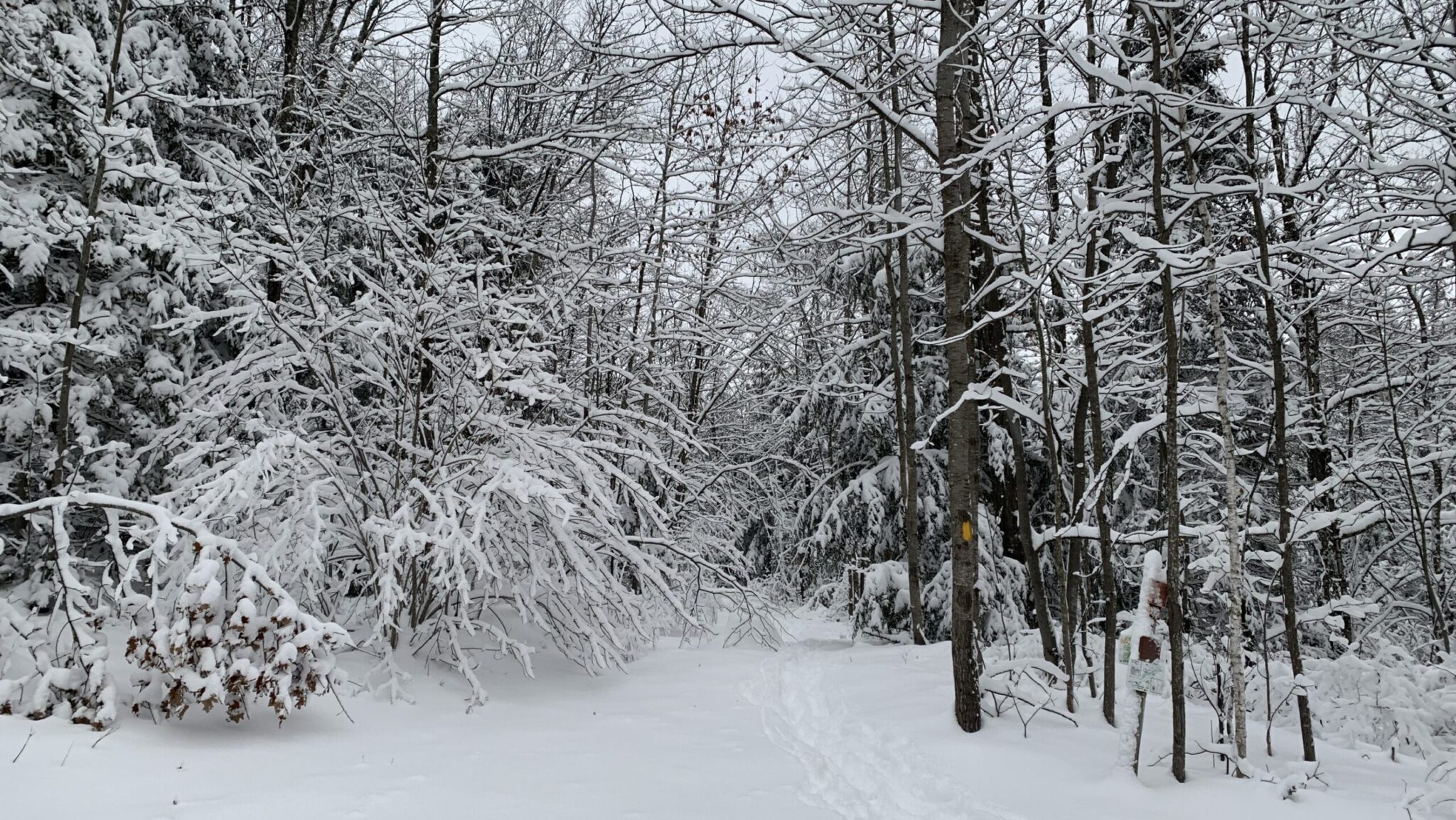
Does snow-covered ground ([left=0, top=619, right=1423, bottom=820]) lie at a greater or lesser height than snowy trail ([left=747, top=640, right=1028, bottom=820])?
greater

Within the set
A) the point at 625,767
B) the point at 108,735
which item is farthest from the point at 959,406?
the point at 108,735

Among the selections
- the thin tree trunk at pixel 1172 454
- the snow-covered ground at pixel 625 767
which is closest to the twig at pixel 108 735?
the snow-covered ground at pixel 625 767

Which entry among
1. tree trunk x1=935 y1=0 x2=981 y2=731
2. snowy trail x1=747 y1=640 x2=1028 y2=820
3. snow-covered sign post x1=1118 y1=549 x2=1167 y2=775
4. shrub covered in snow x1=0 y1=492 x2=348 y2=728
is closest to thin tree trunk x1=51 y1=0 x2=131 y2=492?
shrub covered in snow x1=0 y1=492 x2=348 y2=728

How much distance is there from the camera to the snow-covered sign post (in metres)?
4.70

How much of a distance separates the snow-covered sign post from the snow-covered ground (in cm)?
17

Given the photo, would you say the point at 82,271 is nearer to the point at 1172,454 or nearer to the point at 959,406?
the point at 959,406

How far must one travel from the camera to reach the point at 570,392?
7395mm

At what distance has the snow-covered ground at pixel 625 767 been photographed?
398 centimetres

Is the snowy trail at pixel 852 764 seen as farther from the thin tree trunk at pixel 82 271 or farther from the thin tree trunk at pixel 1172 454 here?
the thin tree trunk at pixel 82 271

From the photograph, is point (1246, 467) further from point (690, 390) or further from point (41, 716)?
point (41, 716)

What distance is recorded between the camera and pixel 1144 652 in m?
4.73

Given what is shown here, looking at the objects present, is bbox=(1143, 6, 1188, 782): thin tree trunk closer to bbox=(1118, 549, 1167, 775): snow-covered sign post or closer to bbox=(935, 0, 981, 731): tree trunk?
bbox=(1118, 549, 1167, 775): snow-covered sign post

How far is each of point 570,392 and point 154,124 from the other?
18.1 feet

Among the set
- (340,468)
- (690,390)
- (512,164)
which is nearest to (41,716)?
(340,468)
